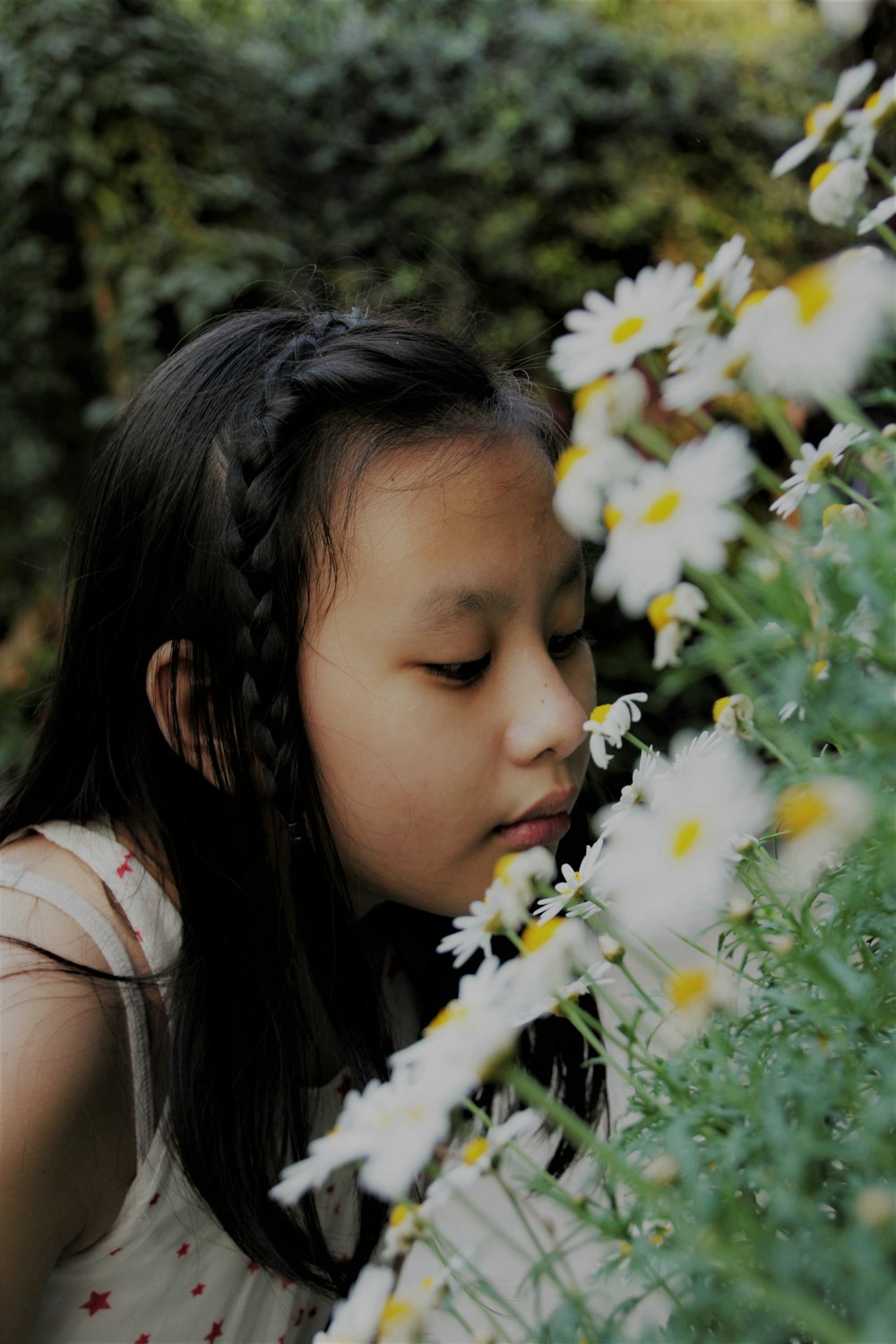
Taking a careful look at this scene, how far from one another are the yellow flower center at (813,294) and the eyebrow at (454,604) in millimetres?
525

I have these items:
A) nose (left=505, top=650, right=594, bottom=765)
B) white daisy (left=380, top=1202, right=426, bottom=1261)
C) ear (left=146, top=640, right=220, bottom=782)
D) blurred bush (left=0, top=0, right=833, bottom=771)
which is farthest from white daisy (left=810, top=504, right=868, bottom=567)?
blurred bush (left=0, top=0, right=833, bottom=771)

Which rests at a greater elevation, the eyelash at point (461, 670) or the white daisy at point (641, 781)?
the white daisy at point (641, 781)

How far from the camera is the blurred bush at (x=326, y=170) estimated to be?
280 cm

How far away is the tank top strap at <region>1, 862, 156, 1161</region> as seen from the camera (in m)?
1.04

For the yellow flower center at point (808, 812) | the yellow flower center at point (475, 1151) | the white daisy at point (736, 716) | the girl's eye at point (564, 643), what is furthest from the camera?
the girl's eye at point (564, 643)

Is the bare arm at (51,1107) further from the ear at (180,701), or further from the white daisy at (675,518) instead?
the white daisy at (675,518)

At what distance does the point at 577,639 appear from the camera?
3.38 ft

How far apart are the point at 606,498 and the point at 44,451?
9.38ft

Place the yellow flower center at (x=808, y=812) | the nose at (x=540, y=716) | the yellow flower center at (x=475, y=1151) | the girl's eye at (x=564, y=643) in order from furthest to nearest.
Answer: the girl's eye at (x=564, y=643), the nose at (x=540, y=716), the yellow flower center at (x=475, y=1151), the yellow flower center at (x=808, y=812)

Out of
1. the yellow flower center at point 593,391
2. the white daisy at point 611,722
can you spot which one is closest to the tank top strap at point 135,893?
the white daisy at point 611,722

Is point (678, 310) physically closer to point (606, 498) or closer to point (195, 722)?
point (606, 498)

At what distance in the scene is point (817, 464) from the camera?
1.75 ft

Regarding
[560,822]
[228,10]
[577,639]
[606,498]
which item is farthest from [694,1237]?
[228,10]

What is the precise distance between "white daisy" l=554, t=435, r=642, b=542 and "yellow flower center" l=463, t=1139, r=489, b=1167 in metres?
0.22
